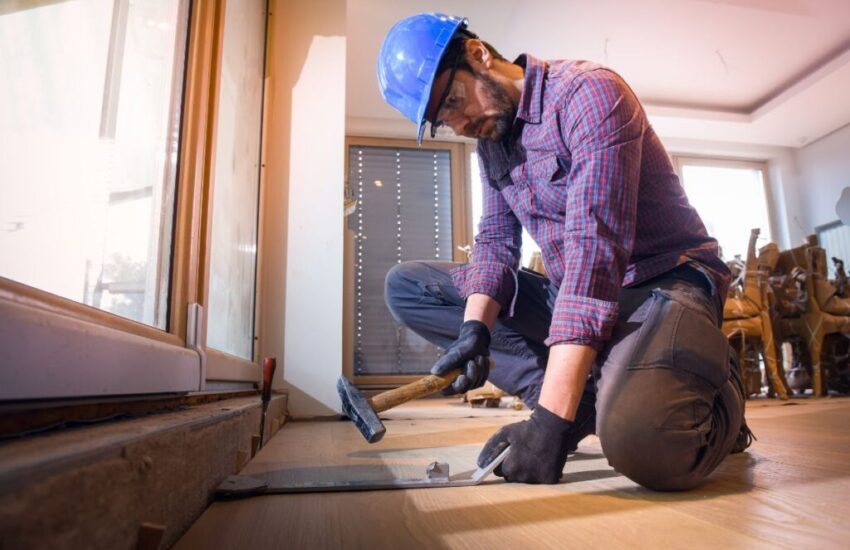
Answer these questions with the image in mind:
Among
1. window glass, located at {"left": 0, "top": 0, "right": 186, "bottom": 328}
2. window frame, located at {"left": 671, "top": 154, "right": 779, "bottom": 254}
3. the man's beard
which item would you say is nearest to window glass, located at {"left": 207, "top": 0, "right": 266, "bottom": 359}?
window glass, located at {"left": 0, "top": 0, "right": 186, "bottom": 328}

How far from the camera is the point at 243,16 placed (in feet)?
6.31

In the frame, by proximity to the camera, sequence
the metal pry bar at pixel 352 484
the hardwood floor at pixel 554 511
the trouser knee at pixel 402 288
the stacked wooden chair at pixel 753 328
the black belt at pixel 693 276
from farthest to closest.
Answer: the stacked wooden chair at pixel 753 328 → the trouser knee at pixel 402 288 → the black belt at pixel 693 276 → the metal pry bar at pixel 352 484 → the hardwood floor at pixel 554 511

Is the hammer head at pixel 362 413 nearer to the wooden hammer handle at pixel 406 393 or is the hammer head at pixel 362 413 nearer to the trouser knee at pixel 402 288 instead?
the wooden hammer handle at pixel 406 393

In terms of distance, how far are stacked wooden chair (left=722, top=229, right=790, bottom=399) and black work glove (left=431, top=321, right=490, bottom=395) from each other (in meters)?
2.98

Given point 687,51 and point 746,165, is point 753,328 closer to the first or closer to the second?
point 687,51

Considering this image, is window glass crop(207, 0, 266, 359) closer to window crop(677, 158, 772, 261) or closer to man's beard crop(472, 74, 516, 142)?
man's beard crop(472, 74, 516, 142)

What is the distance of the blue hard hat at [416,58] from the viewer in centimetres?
125

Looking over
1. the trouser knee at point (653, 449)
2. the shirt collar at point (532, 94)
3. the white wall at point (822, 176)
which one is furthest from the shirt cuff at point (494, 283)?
the white wall at point (822, 176)

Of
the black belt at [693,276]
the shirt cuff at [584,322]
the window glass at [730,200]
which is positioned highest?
the window glass at [730,200]

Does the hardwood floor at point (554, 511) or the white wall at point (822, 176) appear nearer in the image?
the hardwood floor at point (554, 511)

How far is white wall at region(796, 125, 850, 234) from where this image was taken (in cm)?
563

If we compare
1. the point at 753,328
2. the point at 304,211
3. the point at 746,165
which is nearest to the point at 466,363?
the point at 304,211

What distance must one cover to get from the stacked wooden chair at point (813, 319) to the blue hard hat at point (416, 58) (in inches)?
160

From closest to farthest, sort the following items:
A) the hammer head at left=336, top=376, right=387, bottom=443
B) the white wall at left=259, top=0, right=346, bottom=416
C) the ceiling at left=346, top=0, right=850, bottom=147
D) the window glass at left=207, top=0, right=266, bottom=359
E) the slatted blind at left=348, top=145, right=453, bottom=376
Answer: the hammer head at left=336, top=376, right=387, bottom=443
the window glass at left=207, top=0, right=266, bottom=359
the white wall at left=259, top=0, right=346, bottom=416
the ceiling at left=346, top=0, right=850, bottom=147
the slatted blind at left=348, top=145, right=453, bottom=376
